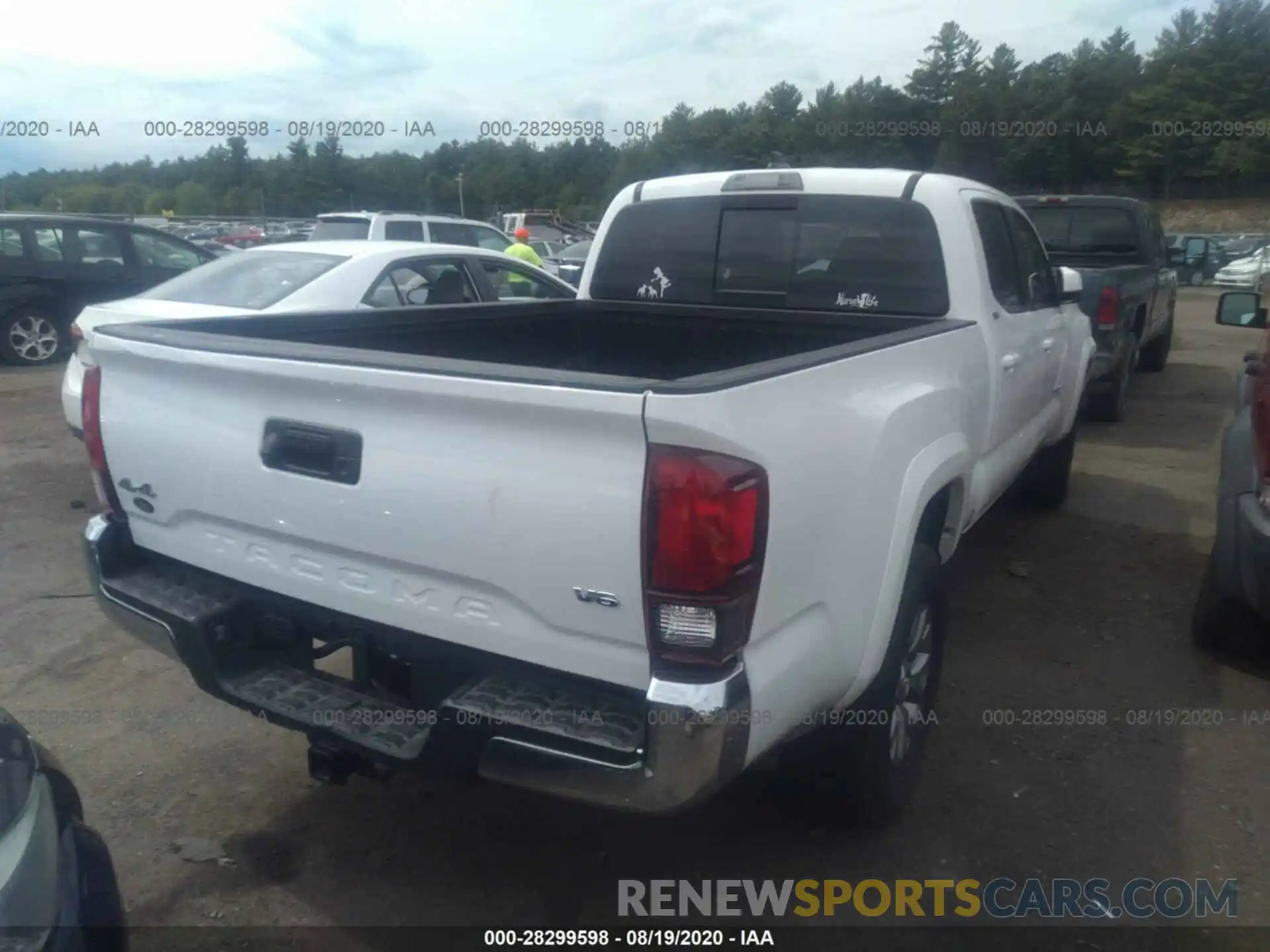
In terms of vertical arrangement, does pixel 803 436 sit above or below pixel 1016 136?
below

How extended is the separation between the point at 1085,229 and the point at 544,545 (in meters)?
9.40

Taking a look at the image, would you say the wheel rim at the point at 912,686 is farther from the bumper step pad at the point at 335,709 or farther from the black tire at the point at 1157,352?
the black tire at the point at 1157,352

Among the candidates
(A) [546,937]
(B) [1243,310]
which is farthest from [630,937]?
(B) [1243,310]

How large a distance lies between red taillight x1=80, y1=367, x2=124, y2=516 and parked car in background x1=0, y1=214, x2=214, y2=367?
Result: 1052 cm

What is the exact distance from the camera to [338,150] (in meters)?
33.1

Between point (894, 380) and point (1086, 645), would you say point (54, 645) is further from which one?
point (1086, 645)

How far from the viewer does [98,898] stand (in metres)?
2.15

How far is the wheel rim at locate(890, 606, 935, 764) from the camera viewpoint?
3.14 meters

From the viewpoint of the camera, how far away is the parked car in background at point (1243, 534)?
3.81 m

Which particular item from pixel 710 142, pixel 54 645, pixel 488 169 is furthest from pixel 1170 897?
pixel 488 169

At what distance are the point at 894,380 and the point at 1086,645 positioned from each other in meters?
2.36

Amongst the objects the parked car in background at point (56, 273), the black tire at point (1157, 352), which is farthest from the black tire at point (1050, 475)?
the parked car in background at point (56, 273)

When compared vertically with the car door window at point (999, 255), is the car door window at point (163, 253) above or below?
below

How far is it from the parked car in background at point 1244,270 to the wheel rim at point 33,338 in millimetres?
24505
